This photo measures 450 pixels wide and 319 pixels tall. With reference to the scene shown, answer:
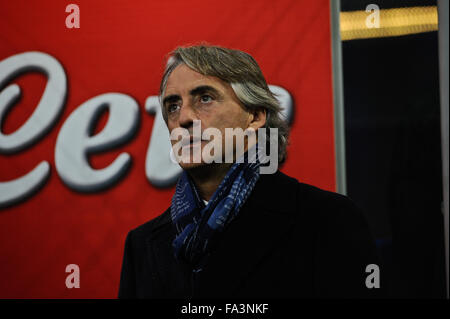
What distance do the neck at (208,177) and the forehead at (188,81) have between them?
226mm

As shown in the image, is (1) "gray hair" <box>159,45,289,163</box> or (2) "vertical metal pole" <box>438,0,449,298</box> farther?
(2) "vertical metal pole" <box>438,0,449,298</box>

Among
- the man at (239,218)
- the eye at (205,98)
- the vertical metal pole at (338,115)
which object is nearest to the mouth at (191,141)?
the man at (239,218)

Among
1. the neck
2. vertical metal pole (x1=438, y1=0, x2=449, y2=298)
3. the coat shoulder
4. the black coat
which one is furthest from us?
vertical metal pole (x1=438, y1=0, x2=449, y2=298)

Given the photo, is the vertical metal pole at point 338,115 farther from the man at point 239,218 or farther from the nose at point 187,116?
the nose at point 187,116

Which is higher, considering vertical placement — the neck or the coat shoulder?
the neck

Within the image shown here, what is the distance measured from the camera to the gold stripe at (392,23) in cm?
179

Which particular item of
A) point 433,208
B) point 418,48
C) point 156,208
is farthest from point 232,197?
point 418,48

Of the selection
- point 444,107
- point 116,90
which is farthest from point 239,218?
point 444,107

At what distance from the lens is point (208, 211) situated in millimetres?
1226

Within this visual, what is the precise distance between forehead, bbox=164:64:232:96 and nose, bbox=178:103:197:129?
0.05m

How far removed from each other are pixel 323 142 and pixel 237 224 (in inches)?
28.1

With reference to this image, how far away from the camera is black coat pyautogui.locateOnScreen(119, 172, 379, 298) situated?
45.2 inches

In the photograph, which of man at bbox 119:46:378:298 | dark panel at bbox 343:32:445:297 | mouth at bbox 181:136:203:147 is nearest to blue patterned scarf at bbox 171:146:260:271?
man at bbox 119:46:378:298

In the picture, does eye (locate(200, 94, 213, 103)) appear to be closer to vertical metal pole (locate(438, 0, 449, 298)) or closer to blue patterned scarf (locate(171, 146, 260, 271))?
blue patterned scarf (locate(171, 146, 260, 271))
